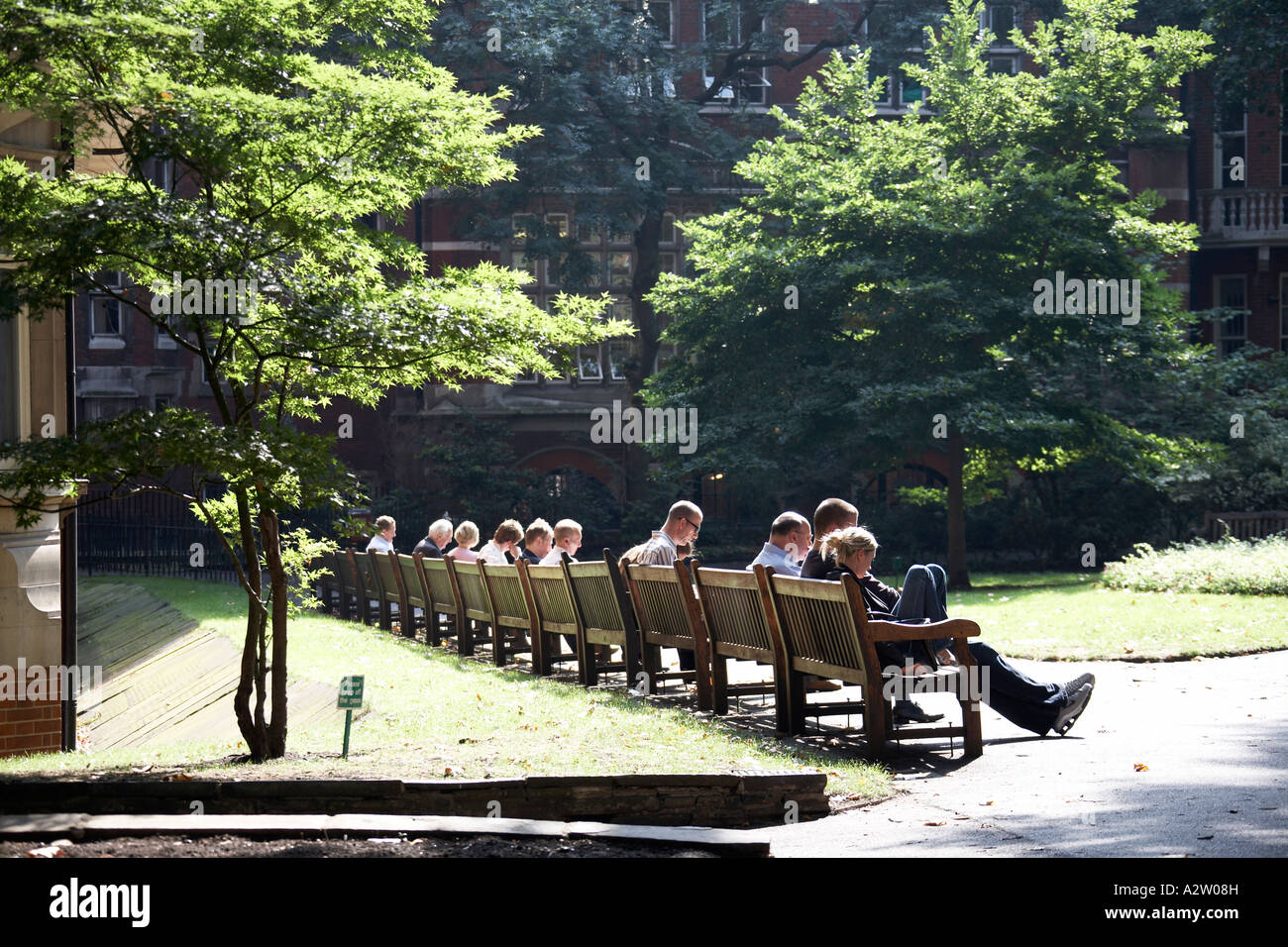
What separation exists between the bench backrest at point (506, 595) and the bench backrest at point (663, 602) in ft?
6.82

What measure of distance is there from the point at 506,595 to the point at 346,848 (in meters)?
8.74

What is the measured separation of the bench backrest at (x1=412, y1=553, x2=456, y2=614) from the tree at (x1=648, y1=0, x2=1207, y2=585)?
1087 centimetres

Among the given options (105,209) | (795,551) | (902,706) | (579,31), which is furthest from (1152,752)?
(579,31)

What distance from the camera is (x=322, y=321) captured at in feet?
25.3

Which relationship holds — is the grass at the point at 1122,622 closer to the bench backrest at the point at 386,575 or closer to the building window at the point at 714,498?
the bench backrest at the point at 386,575

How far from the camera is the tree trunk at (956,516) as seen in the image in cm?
2536

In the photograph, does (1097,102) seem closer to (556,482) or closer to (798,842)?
(556,482)

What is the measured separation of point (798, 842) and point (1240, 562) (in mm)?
16066

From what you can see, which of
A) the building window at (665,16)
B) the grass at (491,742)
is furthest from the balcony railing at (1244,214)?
the grass at (491,742)

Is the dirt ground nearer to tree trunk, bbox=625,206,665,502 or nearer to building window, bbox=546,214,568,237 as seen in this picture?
tree trunk, bbox=625,206,665,502

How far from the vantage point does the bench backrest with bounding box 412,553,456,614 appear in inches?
633

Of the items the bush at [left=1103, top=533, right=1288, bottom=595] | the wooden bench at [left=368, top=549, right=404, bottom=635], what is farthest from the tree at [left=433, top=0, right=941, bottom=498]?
the wooden bench at [left=368, top=549, right=404, bottom=635]

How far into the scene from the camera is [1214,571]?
66.5 ft

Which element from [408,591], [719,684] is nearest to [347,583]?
[408,591]
